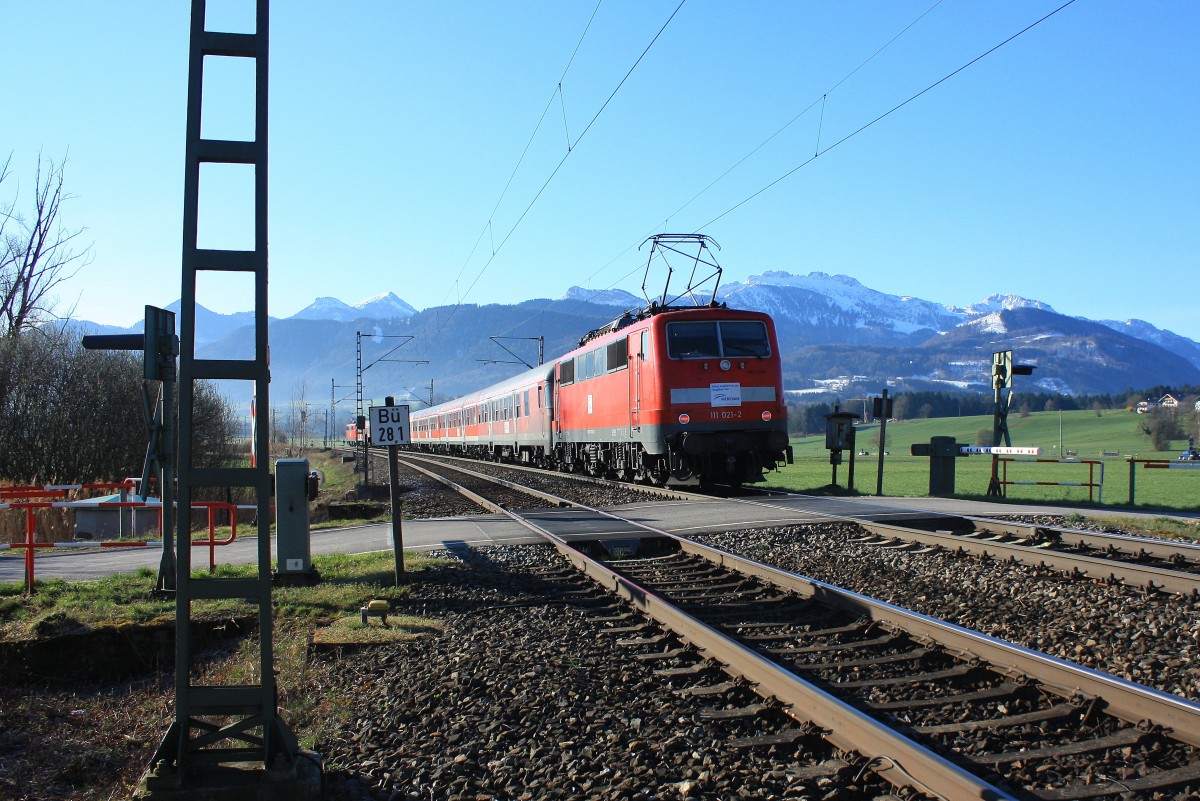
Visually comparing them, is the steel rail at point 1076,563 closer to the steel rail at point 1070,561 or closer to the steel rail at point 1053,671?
the steel rail at point 1070,561

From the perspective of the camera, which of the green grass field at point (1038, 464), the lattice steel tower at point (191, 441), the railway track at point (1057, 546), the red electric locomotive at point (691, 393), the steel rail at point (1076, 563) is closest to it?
the lattice steel tower at point (191, 441)

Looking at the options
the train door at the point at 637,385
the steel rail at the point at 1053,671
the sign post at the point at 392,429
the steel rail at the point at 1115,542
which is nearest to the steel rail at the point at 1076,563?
the steel rail at the point at 1115,542

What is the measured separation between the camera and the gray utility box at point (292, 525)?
8.48 metres

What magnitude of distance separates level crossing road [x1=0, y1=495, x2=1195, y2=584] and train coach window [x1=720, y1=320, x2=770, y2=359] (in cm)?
301

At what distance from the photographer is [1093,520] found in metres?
12.3

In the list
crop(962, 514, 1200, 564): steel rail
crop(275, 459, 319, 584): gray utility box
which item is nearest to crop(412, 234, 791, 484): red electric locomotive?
crop(962, 514, 1200, 564): steel rail

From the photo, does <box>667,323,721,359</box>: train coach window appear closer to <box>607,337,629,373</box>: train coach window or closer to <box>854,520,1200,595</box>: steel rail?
<box>607,337,629,373</box>: train coach window

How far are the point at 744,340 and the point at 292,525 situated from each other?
11.0 m

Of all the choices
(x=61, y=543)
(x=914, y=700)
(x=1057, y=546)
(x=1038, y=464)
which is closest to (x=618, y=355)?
(x=1057, y=546)

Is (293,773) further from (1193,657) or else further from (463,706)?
(1193,657)

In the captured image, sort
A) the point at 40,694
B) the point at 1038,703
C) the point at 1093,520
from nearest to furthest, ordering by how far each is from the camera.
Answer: the point at 1038,703, the point at 40,694, the point at 1093,520

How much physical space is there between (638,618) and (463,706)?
6.98ft

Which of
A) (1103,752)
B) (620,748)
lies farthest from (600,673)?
(1103,752)

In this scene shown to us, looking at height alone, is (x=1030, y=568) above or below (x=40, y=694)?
above
